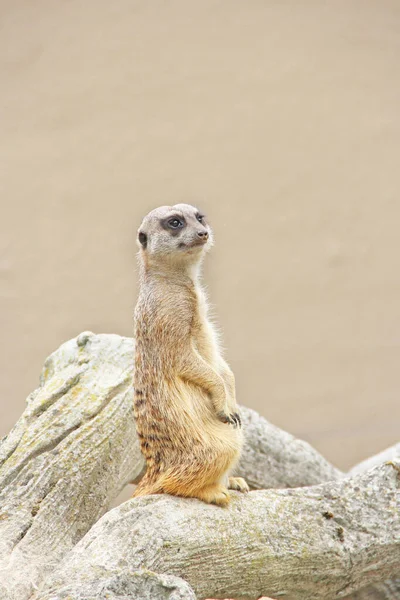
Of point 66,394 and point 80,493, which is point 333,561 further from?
point 66,394

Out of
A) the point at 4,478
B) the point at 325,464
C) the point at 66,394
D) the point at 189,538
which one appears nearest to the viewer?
the point at 189,538

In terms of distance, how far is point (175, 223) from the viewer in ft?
6.34

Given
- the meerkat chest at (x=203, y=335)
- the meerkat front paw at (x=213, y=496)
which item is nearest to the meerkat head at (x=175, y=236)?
the meerkat chest at (x=203, y=335)

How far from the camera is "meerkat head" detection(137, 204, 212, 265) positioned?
75.1 inches

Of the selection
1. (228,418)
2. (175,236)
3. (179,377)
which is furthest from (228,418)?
(175,236)

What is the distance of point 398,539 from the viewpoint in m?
1.96

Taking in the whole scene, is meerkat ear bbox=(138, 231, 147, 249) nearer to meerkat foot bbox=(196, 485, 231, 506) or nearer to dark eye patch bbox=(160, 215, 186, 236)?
dark eye patch bbox=(160, 215, 186, 236)

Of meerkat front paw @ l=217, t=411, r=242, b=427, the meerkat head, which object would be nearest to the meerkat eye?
the meerkat head

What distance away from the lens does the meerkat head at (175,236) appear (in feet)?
6.26

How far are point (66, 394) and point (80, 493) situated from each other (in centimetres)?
33

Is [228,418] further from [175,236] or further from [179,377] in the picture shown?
[175,236]

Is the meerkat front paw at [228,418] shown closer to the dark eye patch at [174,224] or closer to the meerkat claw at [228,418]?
the meerkat claw at [228,418]

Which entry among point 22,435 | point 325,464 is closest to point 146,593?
point 22,435

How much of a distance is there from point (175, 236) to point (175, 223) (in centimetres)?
4
